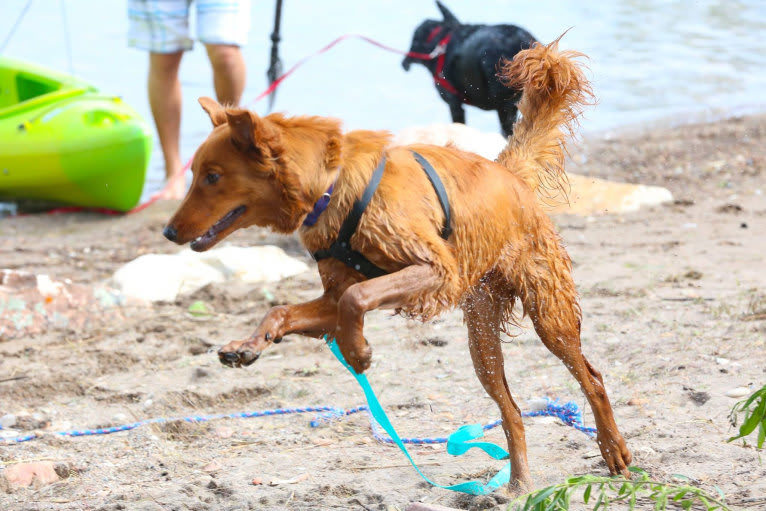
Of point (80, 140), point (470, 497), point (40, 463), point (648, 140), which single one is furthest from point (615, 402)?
point (648, 140)

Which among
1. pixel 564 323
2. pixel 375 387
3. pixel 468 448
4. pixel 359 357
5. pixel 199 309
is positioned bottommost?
pixel 199 309

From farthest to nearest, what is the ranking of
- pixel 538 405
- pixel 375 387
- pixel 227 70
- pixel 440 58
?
pixel 440 58 → pixel 227 70 → pixel 375 387 → pixel 538 405

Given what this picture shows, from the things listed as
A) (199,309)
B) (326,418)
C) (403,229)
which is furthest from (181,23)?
(403,229)

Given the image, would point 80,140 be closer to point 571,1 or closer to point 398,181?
point 398,181

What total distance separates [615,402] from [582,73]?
1.54m

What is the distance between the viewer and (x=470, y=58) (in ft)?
23.8

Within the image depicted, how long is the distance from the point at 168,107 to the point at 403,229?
19.3ft

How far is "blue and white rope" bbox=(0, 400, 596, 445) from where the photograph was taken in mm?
3975

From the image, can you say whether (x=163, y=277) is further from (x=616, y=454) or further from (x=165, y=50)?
(x=616, y=454)

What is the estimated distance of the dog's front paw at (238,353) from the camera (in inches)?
110

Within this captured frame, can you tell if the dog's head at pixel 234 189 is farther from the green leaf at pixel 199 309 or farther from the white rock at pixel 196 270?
the white rock at pixel 196 270

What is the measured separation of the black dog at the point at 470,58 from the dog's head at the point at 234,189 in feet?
12.3

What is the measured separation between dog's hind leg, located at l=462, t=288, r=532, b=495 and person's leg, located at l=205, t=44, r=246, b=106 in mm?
4332

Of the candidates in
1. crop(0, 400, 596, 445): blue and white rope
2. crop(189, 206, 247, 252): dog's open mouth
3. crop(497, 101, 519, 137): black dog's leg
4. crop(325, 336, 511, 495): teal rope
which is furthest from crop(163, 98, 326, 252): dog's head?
crop(497, 101, 519, 137): black dog's leg
